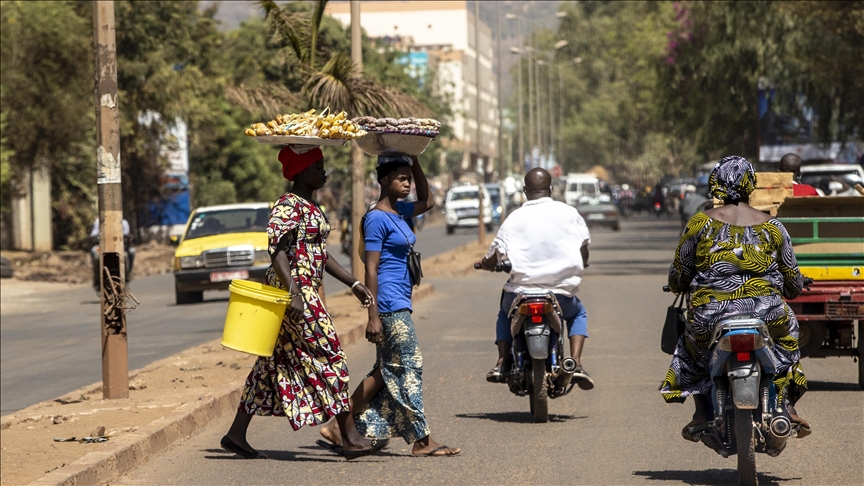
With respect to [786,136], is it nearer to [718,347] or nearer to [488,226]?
[488,226]

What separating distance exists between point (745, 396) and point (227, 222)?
17.7 metres

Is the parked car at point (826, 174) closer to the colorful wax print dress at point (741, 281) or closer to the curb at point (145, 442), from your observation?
the curb at point (145, 442)

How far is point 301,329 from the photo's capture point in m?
7.48

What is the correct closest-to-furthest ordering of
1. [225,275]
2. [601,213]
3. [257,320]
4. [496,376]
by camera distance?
1. [257,320]
2. [496,376]
3. [225,275]
4. [601,213]

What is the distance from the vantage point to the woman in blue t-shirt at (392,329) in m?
Answer: 7.62

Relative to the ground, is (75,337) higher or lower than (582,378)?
lower

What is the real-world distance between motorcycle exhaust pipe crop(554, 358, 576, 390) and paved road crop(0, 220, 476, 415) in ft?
19.5

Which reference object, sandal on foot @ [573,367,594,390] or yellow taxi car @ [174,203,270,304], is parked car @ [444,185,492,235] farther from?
sandal on foot @ [573,367,594,390]

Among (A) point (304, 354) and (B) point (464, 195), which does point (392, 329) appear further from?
(B) point (464, 195)

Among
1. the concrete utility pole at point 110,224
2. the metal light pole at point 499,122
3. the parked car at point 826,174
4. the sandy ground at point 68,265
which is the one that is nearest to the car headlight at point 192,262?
the sandy ground at point 68,265

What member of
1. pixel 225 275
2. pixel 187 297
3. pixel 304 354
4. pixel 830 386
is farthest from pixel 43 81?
pixel 304 354

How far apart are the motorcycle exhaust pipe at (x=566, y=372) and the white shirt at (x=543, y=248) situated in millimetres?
474

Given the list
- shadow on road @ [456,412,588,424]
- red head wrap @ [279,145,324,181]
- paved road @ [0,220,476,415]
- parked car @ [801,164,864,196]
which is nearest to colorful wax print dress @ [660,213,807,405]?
red head wrap @ [279,145,324,181]

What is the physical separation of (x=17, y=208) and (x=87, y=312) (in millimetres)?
18296
